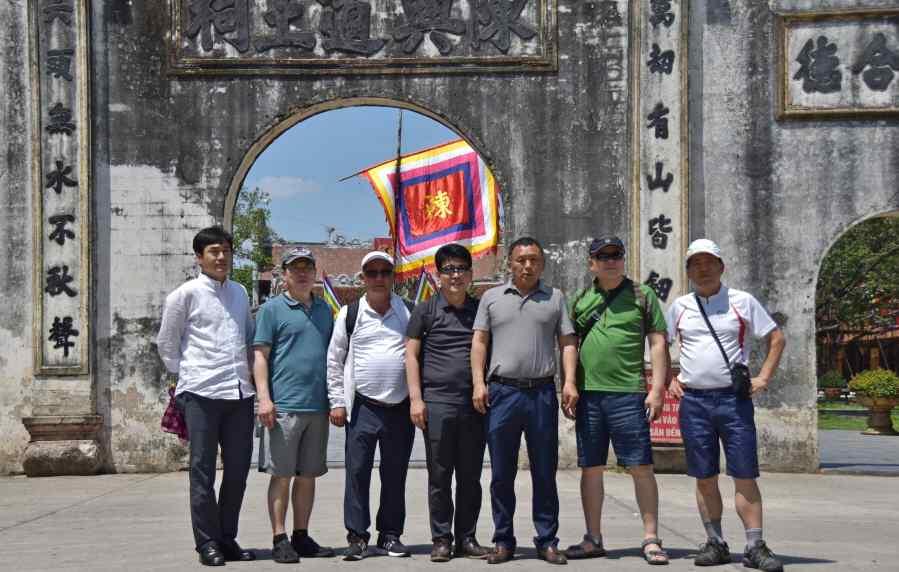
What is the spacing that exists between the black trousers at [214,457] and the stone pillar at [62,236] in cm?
494

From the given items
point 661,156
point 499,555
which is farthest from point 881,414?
point 499,555

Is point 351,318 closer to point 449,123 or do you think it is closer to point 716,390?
point 716,390

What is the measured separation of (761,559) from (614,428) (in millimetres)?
965

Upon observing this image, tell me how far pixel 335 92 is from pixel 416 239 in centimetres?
1227

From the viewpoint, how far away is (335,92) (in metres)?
10.9

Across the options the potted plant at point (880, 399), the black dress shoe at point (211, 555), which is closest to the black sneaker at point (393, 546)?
the black dress shoe at point (211, 555)

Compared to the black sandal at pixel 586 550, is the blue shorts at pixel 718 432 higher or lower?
higher

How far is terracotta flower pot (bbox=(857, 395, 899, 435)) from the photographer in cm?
1803

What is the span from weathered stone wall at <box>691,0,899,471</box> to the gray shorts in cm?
567

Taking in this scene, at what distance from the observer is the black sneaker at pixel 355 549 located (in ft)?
19.4

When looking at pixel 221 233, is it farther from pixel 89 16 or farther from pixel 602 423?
pixel 89 16

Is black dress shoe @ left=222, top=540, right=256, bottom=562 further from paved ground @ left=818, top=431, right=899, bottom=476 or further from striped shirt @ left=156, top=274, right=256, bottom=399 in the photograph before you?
paved ground @ left=818, top=431, right=899, bottom=476

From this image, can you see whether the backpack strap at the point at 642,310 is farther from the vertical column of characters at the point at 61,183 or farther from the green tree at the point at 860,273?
the green tree at the point at 860,273

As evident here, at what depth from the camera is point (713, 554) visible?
5.77 m
